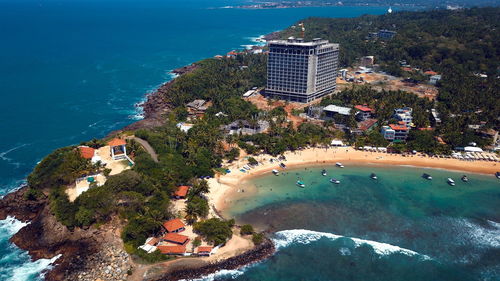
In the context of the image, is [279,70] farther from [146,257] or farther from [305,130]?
[146,257]

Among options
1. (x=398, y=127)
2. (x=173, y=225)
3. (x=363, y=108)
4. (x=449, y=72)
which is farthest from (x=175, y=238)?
(x=449, y=72)

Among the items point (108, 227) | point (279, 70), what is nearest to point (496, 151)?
point (279, 70)

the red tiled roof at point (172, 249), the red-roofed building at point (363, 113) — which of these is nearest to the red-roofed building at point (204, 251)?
the red tiled roof at point (172, 249)

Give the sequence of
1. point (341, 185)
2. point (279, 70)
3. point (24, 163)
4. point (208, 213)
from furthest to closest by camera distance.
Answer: point (279, 70) → point (24, 163) → point (341, 185) → point (208, 213)

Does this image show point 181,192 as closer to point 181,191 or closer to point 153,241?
point 181,191

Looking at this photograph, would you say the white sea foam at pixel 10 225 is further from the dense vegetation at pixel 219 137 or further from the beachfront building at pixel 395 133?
the beachfront building at pixel 395 133

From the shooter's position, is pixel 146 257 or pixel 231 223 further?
pixel 231 223
